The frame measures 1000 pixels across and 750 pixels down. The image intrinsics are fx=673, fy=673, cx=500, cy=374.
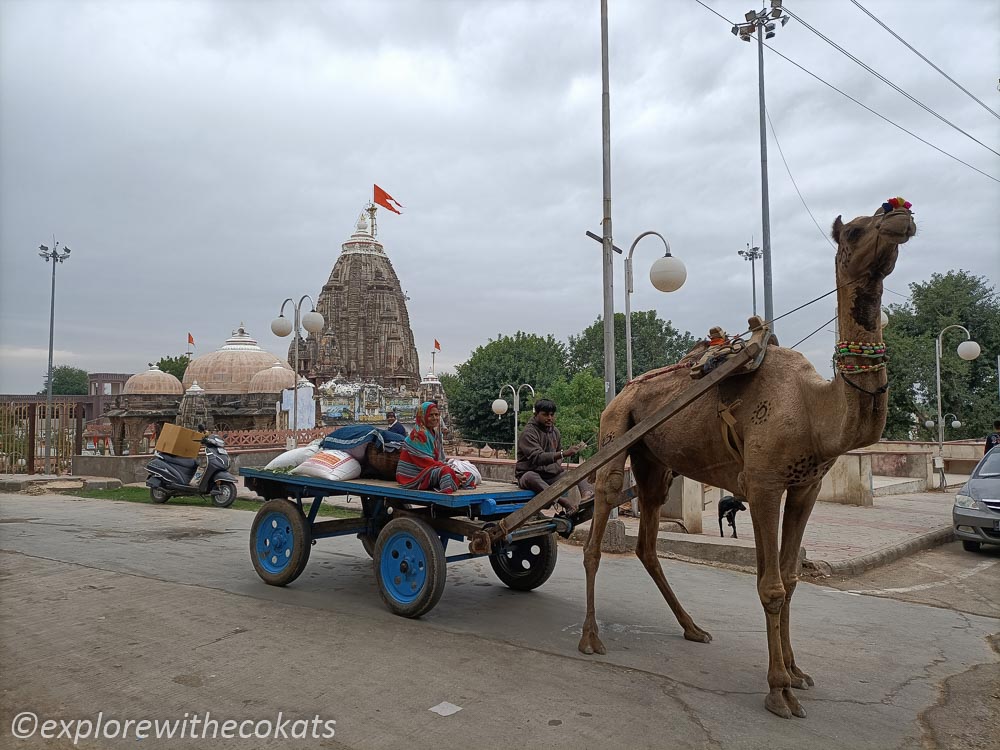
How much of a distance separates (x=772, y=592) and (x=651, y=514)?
59.8 inches

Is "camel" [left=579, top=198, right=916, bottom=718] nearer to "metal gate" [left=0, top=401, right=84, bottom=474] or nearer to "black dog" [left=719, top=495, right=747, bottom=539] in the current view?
"black dog" [left=719, top=495, right=747, bottom=539]

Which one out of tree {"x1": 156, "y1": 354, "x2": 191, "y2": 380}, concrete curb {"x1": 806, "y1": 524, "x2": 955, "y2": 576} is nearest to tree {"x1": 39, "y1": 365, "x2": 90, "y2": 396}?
tree {"x1": 156, "y1": 354, "x2": 191, "y2": 380}

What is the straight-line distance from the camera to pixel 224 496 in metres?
13.8

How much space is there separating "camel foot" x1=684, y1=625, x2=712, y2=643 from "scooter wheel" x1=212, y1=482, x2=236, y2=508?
11.1 meters

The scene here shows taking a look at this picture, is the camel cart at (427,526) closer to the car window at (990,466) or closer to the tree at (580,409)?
the car window at (990,466)

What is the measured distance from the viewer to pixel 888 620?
5.98 m

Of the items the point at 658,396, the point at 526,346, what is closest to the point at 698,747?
the point at 658,396

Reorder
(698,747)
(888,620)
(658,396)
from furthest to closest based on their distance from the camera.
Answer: (888,620)
(658,396)
(698,747)

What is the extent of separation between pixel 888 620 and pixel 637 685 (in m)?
3.19

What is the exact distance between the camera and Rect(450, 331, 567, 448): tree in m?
39.2

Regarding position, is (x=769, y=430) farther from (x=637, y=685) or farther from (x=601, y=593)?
(x=601, y=593)

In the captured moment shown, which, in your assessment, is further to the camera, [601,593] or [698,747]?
[601,593]

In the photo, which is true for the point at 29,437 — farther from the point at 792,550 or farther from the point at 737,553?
the point at 792,550
